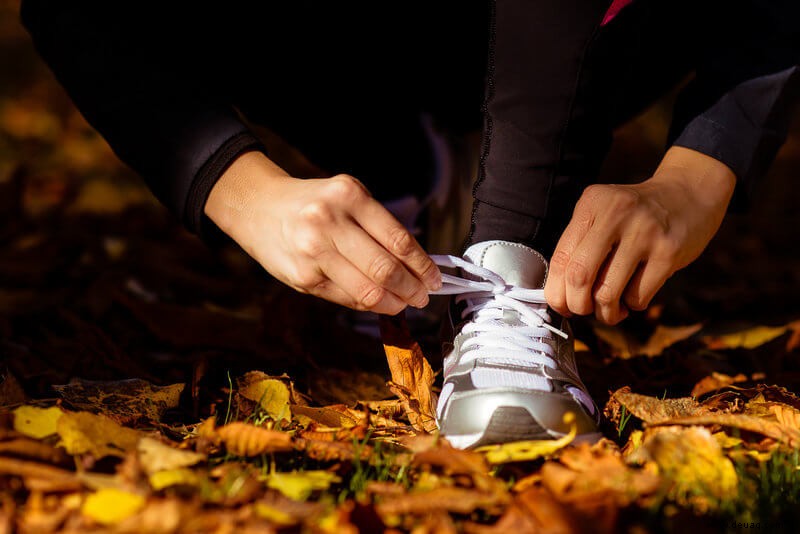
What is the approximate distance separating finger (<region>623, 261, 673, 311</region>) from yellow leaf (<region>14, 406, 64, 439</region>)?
0.90 m

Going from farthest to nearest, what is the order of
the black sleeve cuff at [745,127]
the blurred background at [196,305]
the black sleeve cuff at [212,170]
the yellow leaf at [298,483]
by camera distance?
the blurred background at [196,305]
the black sleeve cuff at [745,127]
the black sleeve cuff at [212,170]
the yellow leaf at [298,483]

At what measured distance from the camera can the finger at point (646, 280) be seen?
1.19 metres

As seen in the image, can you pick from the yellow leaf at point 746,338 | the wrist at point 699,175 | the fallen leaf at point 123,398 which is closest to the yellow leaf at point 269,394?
the fallen leaf at point 123,398

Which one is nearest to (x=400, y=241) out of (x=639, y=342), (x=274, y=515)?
(x=274, y=515)

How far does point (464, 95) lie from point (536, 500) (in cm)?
123

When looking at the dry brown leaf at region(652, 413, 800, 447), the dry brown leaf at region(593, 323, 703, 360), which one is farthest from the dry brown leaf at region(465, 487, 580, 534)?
the dry brown leaf at region(593, 323, 703, 360)

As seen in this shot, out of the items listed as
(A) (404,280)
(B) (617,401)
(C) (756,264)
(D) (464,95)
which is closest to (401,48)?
(D) (464,95)

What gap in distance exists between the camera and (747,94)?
136 centimetres

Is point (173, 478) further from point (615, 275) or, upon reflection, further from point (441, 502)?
point (615, 275)

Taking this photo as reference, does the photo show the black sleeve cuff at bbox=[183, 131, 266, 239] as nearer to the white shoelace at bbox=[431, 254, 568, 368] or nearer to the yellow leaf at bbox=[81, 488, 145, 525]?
→ the white shoelace at bbox=[431, 254, 568, 368]

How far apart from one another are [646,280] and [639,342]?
0.68 meters

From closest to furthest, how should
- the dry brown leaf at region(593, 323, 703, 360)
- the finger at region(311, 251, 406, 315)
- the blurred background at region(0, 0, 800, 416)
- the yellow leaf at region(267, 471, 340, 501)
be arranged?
the yellow leaf at region(267, 471, 340, 501) < the finger at region(311, 251, 406, 315) < the blurred background at region(0, 0, 800, 416) < the dry brown leaf at region(593, 323, 703, 360)

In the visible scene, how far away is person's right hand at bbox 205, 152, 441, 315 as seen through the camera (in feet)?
3.53

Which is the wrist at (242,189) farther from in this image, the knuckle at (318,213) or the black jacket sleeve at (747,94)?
the black jacket sleeve at (747,94)
